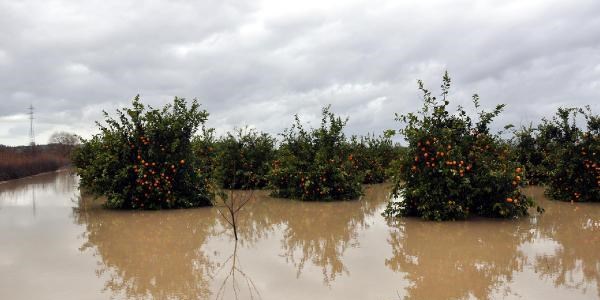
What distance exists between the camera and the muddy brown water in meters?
5.91

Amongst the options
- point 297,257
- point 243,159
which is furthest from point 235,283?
point 243,159

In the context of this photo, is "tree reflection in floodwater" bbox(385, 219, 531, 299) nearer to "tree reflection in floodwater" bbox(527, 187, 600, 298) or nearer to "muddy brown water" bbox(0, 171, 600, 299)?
"muddy brown water" bbox(0, 171, 600, 299)

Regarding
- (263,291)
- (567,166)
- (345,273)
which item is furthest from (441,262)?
(567,166)

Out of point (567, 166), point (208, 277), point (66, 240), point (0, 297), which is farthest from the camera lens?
point (567, 166)

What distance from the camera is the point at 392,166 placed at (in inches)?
478

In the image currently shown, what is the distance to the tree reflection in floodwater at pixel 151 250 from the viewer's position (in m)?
6.09

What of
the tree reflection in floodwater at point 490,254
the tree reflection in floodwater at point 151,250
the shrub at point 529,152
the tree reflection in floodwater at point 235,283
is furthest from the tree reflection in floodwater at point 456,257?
the shrub at point 529,152

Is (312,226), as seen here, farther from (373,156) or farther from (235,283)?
(373,156)

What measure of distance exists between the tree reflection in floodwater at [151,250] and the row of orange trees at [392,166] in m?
0.90

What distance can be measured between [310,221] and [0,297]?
6.80 meters

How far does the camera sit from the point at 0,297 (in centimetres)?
568

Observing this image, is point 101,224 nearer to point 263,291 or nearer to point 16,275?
point 16,275

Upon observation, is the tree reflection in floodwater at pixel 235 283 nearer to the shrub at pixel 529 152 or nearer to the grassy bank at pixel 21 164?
the shrub at pixel 529 152

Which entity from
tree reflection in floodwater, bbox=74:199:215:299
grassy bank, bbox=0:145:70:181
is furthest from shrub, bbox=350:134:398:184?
grassy bank, bbox=0:145:70:181
